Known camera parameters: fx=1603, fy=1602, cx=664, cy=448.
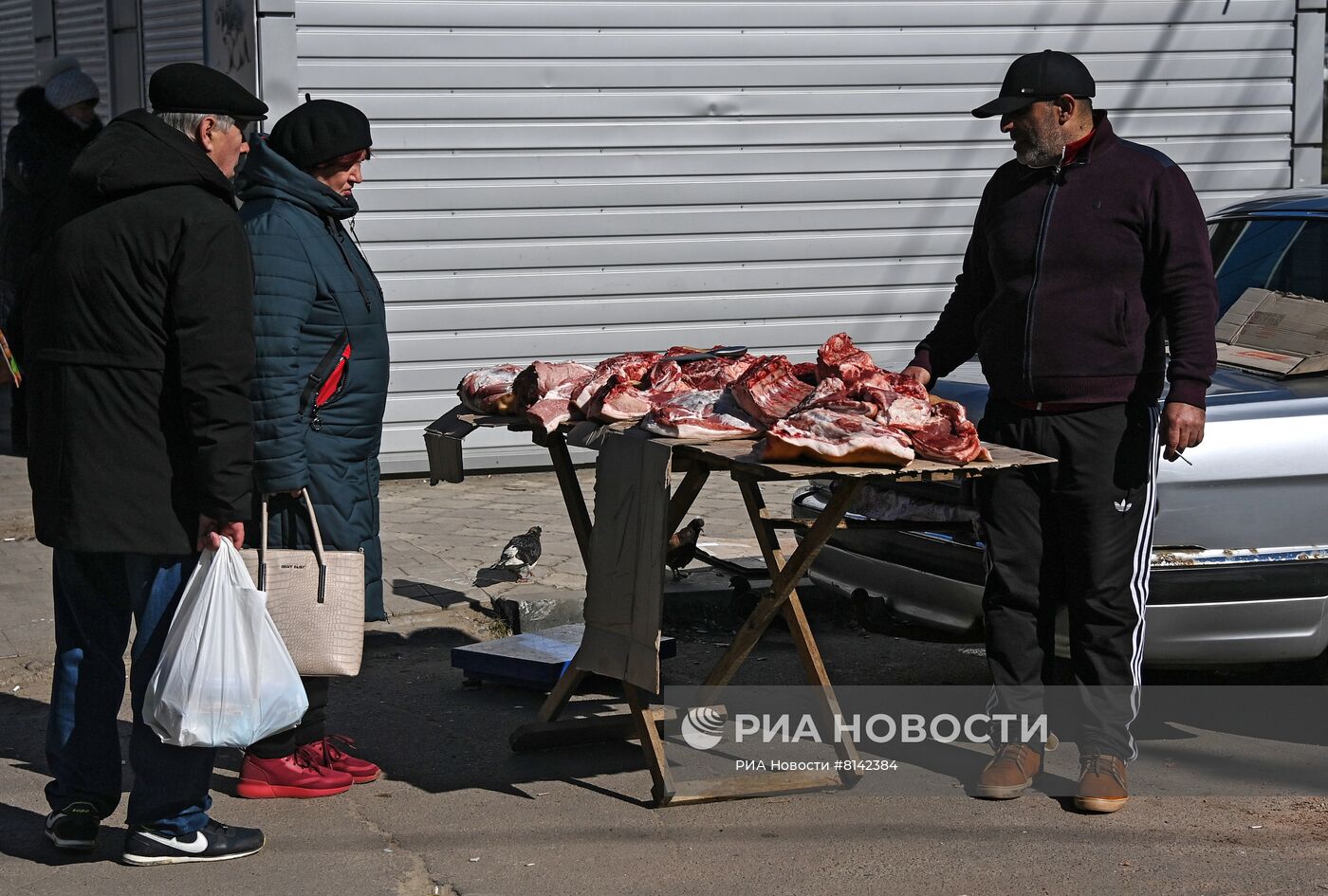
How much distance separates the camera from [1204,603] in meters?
5.11

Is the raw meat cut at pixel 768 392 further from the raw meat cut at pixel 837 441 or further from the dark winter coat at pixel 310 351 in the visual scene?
the dark winter coat at pixel 310 351

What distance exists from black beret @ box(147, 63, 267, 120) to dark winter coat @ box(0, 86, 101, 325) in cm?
488

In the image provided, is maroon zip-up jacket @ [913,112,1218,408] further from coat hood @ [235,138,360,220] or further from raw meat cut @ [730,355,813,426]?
coat hood @ [235,138,360,220]

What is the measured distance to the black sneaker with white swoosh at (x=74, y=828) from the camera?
4.34m

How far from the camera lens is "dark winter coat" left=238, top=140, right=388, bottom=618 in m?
4.58

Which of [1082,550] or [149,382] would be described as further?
[1082,550]

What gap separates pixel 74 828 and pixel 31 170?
18.2ft

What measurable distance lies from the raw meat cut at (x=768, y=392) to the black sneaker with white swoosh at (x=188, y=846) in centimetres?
186

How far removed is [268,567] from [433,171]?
544 cm

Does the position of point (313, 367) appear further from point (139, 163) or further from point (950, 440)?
point (950, 440)

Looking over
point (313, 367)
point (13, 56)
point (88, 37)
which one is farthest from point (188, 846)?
point (13, 56)

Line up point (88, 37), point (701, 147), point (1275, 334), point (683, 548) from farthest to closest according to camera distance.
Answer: point (88, 37) → point (701, 147) → point (683, 548) → point (1275, 334)

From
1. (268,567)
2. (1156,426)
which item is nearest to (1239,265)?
(1156,426)

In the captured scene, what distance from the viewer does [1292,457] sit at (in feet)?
16.8
